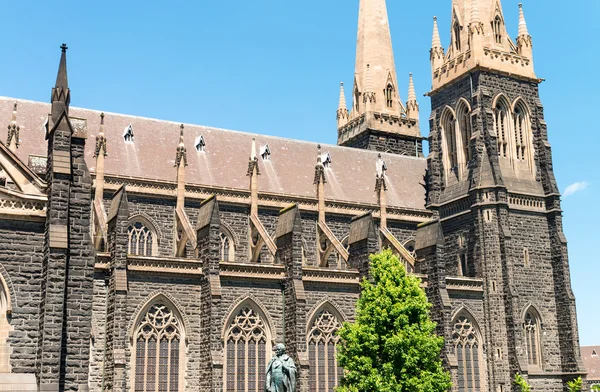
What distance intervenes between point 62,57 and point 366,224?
17.3m

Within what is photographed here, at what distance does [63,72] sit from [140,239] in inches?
594

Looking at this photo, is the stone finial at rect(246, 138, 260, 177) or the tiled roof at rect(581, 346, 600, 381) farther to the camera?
the tiled roof at rect(581, 346, 600, 381)

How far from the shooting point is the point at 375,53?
2046 inches

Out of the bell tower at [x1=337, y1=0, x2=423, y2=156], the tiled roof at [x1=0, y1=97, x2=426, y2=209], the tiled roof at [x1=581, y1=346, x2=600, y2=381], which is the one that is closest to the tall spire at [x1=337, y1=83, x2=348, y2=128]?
the bell tower at [x1=337, y1=0, x2=423, y2=156]

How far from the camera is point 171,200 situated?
3631 centimetres

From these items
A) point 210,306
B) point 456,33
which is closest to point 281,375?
point 210,306

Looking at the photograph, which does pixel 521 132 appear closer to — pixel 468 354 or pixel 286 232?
pixel 468 354

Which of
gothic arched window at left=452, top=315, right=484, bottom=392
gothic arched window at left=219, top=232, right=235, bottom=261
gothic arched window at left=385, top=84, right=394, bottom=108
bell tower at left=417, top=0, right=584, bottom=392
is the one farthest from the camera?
gothic arched window at left=385, top=84, right=394, bottom=108

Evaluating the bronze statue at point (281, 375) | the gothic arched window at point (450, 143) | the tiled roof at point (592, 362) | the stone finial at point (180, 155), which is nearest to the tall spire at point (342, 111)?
the gothic arched window at point (450, 143)

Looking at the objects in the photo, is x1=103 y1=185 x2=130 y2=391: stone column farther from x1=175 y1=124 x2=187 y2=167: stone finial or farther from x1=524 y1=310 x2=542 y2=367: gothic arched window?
x1=524 y1=310 x2=542 y2=367: gothic arched window

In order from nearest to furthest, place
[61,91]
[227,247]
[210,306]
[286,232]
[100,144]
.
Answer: [61,91] → [210,306] → [286,232] → [100,144] → [227,247]

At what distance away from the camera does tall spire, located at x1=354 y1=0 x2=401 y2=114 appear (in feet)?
169

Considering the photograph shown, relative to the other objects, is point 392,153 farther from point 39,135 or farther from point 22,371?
point 22,371

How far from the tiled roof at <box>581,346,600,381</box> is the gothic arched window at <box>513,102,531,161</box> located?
154ft
